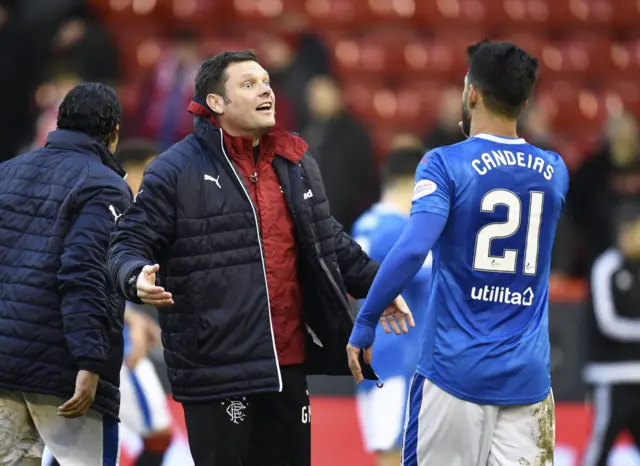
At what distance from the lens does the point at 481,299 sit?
4883mm

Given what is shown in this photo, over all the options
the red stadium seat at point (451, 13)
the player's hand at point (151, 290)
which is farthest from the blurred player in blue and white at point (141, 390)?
the red stadium seat at point (451, 13)

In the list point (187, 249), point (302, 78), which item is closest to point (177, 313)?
point (187, 249)

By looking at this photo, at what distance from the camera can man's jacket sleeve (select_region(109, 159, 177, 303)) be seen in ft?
16.3

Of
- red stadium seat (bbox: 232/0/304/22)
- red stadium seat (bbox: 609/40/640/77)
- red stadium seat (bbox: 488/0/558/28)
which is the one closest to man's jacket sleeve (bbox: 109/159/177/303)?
red stadium seat (bbox: 232/0/304/22)

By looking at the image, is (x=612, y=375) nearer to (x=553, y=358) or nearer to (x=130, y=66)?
(x=553, y=358)

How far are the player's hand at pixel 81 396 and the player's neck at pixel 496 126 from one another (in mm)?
1809

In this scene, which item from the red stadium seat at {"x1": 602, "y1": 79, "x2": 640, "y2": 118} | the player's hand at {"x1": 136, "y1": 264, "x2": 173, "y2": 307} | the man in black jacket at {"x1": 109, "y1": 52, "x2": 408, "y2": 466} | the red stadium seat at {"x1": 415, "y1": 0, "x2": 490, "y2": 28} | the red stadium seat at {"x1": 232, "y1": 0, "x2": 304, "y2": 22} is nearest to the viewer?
the player's hand at {"x1": 136, "y1": 264, "x2": 173, "y2": 307}

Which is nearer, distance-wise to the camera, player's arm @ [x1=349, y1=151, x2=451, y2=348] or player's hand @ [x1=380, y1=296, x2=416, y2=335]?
player's arm @ [x1=349, y1=151, x2=451, y2=348]

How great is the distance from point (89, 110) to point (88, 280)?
0.77m

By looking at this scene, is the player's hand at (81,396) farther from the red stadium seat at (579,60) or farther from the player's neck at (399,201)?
the red stadium seat at (579,60)

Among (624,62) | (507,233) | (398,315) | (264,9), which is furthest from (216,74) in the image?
(624,62)

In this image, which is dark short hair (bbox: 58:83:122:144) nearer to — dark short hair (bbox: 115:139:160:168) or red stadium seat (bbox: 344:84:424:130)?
dark short hair (bbox: 115:139:160:168)

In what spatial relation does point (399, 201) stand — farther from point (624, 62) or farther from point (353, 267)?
point (624, 62)

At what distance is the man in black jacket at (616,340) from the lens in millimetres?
9172
